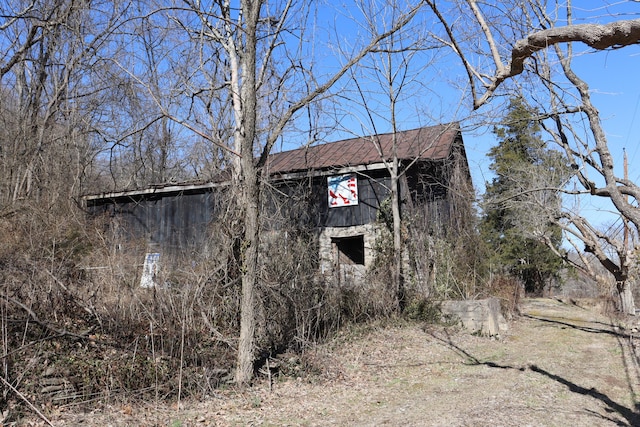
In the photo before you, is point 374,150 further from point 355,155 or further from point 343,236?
point 343,236

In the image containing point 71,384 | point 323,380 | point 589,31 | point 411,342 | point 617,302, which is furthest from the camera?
point 617,302

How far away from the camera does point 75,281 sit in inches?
283

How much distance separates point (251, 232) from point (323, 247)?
28.0ft

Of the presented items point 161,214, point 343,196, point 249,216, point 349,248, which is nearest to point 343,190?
point 343,196

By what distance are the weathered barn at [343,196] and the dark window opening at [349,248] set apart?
3cm

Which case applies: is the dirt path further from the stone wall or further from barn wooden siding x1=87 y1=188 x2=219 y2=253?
barn wooden siding x1=87 y1=188 x2=219 y2=253

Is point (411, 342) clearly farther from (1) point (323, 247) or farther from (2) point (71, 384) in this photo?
(2) point (71, 384)

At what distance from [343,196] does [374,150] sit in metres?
2.23

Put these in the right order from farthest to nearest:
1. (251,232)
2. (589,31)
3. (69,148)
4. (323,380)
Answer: (69,148) < (323,380) < (251,232) < (589,31)

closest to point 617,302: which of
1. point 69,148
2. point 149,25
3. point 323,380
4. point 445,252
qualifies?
point 445,252

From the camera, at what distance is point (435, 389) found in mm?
7543

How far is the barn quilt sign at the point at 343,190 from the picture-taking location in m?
15.2

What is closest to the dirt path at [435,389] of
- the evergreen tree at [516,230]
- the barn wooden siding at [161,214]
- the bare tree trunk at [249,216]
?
the bare tree trunk at [249,216]

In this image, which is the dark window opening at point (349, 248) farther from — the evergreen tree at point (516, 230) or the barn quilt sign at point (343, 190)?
the evergreen tree at point (516, 230)
